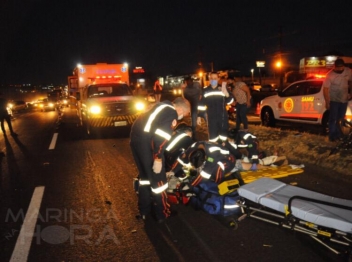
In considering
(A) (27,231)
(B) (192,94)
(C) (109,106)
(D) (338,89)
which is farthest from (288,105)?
(A) (27,231)

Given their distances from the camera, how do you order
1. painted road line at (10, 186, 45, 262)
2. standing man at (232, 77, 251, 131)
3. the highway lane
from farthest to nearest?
standing man at (232, 77, 251, 131) < painted road line at (10, 186, 45, 262) < the highway lane

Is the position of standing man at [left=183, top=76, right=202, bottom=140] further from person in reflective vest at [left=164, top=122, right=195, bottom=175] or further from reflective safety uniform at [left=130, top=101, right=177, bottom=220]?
reflective safety uniform at [left=130, top=101, right=177, bottom=220]

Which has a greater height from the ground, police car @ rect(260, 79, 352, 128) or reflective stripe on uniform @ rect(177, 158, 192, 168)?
police car @ rect(260, 79, 352, 128)

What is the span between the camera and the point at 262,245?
404 cm

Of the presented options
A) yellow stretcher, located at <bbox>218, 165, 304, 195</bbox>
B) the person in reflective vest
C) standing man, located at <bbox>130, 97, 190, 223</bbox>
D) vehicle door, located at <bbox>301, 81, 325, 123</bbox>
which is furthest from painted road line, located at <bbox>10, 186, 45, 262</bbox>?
vehicle door, located at <bbox>301, 81, 325, 123</bbox>

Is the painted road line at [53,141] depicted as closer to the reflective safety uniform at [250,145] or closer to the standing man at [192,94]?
the standing man at [192,94]

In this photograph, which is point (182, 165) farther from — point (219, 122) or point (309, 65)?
point (309, 65)

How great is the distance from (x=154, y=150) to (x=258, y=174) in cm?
214

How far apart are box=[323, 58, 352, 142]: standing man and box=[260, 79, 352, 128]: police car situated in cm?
282

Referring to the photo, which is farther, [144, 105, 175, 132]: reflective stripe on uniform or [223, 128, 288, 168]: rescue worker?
[223, 128, 288, 168]: rescue worker

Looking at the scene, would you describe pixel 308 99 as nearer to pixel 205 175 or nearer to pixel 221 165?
pixel 221 165

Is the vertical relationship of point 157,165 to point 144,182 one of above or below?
above

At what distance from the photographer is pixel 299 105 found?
40.8ft

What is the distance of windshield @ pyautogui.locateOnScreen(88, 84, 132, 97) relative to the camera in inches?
555
